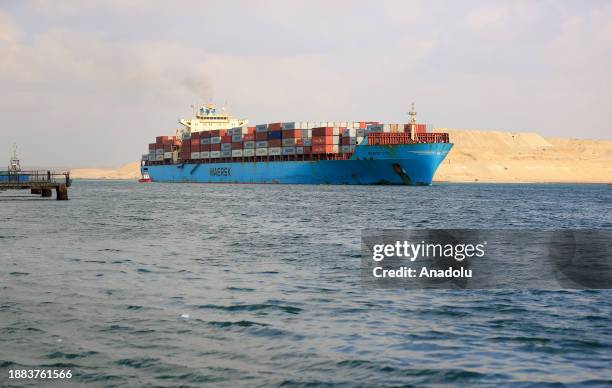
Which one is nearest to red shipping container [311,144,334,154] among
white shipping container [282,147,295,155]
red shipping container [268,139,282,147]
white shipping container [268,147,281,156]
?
white shipping container [282,147,295,155]

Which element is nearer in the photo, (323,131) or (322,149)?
(322,149)

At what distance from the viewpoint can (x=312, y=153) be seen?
10444 centimetres

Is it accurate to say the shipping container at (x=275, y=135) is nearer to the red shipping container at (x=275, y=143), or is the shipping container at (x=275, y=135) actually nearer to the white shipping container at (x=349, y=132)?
the red shipping container at (x=275, y=143)

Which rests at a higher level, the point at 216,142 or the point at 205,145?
the point at 216,142

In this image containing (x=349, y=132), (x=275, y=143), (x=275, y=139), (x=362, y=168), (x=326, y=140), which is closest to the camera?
(x=362, y=168)

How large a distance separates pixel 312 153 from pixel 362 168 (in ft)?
37.3

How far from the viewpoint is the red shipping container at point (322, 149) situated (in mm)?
101219

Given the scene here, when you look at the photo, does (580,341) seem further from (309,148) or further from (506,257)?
(309,148)

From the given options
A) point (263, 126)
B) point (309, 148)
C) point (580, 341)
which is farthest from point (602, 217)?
point (263, 126)

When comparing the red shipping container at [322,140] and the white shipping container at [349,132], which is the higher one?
the white shipping container at [349,132]

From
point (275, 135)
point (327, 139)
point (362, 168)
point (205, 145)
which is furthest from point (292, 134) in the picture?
point (205, 145)

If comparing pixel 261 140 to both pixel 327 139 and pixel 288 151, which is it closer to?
pixel 288 151

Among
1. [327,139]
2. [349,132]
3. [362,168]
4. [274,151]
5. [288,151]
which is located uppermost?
[349,132]

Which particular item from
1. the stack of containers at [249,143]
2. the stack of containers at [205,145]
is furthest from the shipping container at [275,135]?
the stack of containers at [205,145]
